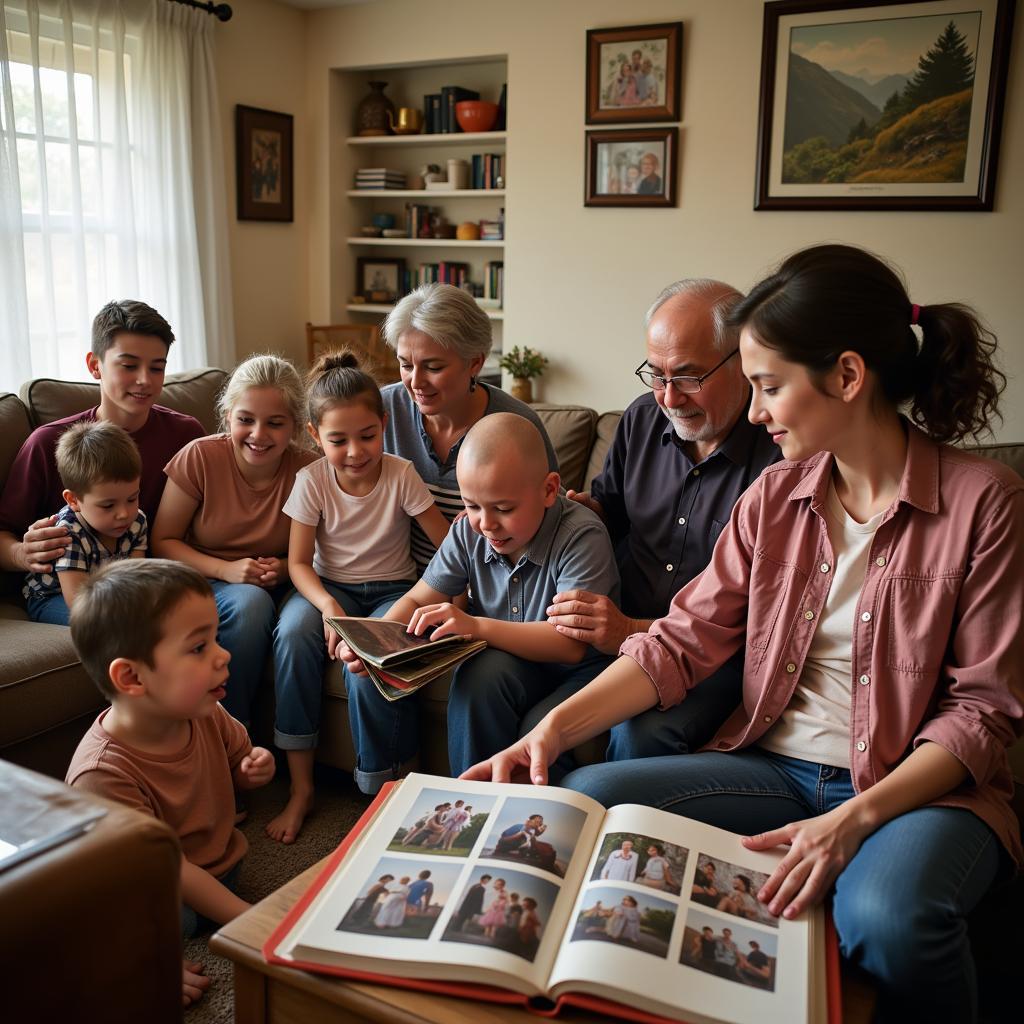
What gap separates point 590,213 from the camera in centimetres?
479

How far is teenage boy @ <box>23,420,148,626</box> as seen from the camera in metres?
2.27

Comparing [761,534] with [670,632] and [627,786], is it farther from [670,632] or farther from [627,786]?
[627,786]

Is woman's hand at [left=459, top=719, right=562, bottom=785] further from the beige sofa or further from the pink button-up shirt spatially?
the beige sofa

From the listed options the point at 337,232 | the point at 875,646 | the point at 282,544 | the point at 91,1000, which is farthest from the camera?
the point at 337,232

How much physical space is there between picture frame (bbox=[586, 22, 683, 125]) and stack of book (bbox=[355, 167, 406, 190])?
54.4 inches

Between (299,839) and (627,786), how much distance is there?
105 centimetres

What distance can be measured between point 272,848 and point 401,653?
2.33 ft

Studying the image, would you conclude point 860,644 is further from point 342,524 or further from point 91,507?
point 91,507

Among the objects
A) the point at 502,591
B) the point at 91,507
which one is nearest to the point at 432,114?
the point at 91,507

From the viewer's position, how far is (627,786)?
142 centimetres

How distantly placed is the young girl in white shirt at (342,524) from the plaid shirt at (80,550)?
38 centimetres

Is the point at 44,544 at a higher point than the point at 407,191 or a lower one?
lower

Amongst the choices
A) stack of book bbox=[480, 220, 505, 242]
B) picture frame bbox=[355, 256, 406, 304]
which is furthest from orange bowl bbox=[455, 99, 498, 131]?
picture frame bbox=[355, 256, 406, 304]

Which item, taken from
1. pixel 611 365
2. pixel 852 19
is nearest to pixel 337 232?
pixel 611 365
